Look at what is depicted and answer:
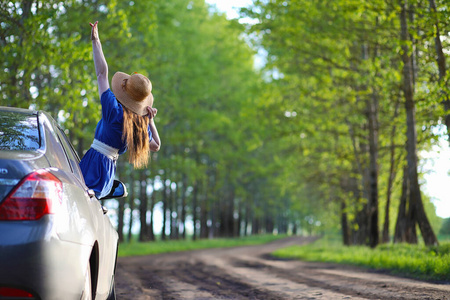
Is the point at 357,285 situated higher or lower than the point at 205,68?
lower

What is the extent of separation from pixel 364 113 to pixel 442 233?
5.08m

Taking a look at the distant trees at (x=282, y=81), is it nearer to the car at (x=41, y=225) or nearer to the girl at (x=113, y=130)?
the girl at (x=113, y=130)

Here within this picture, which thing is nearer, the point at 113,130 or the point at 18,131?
the point at 18,131

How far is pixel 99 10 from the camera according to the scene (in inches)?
648

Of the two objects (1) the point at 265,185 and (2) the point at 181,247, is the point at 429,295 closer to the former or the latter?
(2) the point at 181,247

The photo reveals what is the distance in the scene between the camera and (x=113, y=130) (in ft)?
15.1

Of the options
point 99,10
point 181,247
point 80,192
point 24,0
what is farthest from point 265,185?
point 80,192

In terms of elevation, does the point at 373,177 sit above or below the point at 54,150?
above

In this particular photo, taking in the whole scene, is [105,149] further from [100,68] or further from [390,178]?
[390,178]

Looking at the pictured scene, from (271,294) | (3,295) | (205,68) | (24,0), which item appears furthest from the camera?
(205,68)

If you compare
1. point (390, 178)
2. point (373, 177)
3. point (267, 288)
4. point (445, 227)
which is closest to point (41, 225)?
point (267, 288)

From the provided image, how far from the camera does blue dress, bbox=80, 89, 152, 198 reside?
450 centimetres

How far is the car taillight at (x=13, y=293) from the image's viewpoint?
8.93ft

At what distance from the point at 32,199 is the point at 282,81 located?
→ 19.8 m
